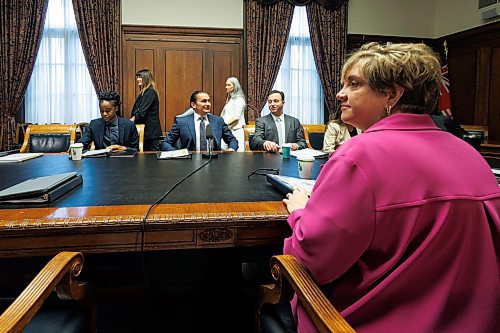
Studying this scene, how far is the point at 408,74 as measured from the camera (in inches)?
41.9

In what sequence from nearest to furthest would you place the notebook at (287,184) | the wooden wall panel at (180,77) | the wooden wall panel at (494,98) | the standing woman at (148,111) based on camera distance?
the notebook at (287,184), the standing woman at (148,111), the wooden wall panel at (494,98), the wooden wall panel at (180,77)

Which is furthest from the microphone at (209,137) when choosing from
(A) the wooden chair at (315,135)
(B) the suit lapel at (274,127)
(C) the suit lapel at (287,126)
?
(A) the wooden chair at (315,135)

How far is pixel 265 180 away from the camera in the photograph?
Result: 1.88m

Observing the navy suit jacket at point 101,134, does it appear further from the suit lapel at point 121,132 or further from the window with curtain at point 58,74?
the window with curtain at point 58,74

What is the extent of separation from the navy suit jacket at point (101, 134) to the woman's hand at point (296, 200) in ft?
8.73

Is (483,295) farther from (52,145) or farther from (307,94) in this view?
(307,94)

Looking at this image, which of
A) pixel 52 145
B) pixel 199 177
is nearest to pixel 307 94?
pixel 52 145

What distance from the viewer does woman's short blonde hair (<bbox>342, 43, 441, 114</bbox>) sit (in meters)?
1.07

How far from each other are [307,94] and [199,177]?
4.74 m

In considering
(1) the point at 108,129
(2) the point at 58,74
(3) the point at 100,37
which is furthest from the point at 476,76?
(2) the point at 58,74

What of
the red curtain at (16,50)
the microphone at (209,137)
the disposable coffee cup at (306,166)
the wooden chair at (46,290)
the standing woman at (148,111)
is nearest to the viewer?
the wooden chair at (46,290)

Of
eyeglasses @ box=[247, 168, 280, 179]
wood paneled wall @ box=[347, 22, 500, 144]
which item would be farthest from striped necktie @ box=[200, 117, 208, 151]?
wood paneled wall @ box=[347, 22, 500, 144]

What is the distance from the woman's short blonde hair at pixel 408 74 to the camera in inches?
41.9

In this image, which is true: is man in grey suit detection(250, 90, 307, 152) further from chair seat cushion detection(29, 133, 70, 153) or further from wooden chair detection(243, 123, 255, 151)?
chair seat cushion detection(29, 133, 70, 153)
